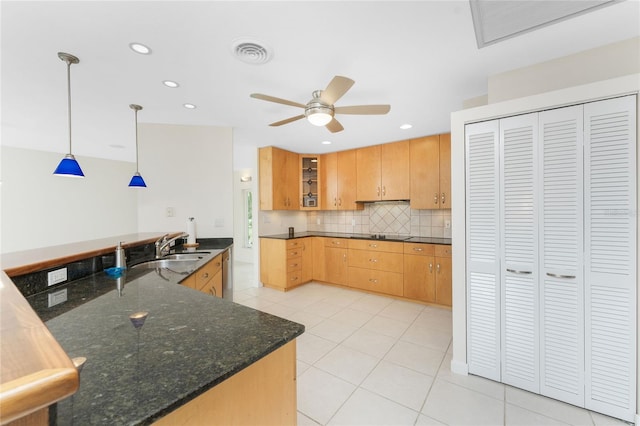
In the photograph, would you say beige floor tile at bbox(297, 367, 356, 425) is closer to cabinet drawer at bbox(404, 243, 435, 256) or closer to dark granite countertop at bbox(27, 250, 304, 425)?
dark granite countertop at bbox(27, 250, 304, 425)

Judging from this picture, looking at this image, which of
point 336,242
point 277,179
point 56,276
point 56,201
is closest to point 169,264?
Result: point 56,276

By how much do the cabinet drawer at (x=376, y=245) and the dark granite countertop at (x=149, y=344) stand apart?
9.96 feet

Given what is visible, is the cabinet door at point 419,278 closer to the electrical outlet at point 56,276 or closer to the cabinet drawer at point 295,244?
the cabinet drawer at point 295,244

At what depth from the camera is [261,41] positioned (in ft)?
5.33

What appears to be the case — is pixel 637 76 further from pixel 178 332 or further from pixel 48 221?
pixel 48 221

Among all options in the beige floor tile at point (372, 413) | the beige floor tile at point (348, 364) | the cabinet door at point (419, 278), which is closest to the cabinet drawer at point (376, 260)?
the cabinet door at point (419, 278)

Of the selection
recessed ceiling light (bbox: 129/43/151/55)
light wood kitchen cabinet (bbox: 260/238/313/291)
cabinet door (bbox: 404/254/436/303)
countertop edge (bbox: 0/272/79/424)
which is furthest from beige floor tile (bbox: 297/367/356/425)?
recessed ceiling light (bbox: 129/43/151/55)

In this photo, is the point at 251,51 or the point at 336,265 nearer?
the point at 251,51

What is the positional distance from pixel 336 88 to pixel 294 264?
310 centimetres

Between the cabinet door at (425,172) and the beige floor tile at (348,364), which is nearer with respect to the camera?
the beige floor tile at (348,364)

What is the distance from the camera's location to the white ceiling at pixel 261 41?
141cm

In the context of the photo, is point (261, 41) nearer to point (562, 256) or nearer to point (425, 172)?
point (562, 256)

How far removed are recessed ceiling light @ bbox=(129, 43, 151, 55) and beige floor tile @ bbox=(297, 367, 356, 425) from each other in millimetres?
2648

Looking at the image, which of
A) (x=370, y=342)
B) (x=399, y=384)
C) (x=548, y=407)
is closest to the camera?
(x=548, y=407)
